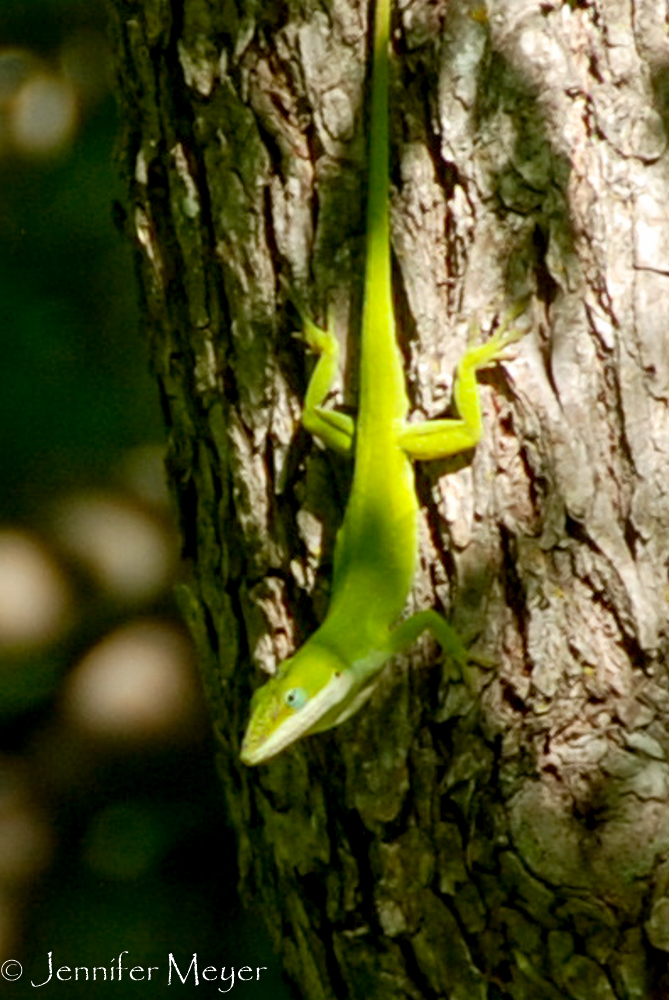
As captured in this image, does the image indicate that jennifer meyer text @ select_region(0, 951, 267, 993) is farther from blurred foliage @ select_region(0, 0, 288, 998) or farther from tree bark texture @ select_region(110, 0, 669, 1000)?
tree bark texture @ select_region(110, 0, 669, 1000)

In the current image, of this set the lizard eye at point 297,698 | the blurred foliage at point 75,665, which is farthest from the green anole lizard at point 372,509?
the blurred foliage at point 75,665

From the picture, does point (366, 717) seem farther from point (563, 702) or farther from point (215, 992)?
point (215, 992)

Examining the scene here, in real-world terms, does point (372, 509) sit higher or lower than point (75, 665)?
higher

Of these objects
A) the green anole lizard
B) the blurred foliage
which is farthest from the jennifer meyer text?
the green anole lizard

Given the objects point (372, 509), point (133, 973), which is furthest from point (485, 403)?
point (133, 973)

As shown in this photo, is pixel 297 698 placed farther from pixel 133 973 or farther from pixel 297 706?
pixel 133 973

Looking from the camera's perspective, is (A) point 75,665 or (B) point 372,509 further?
(A) point 75,665
